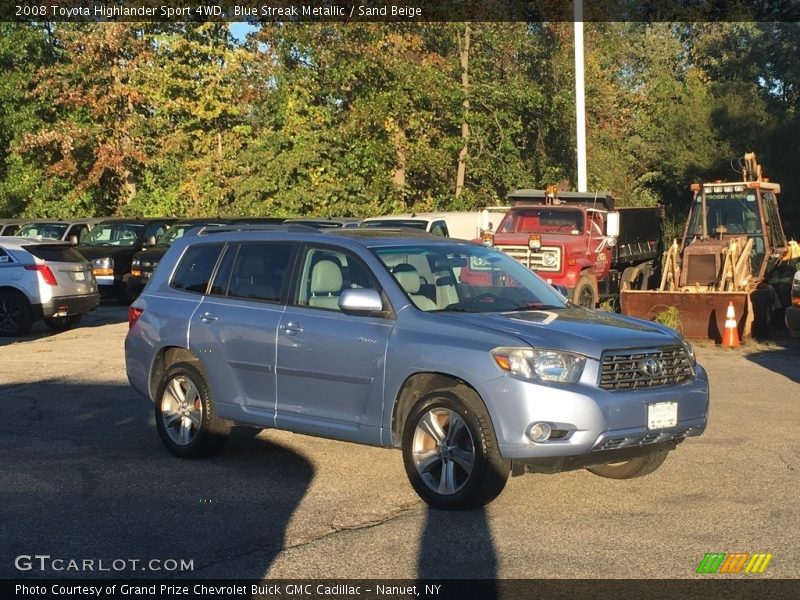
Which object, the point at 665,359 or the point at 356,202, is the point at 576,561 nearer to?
the point at 665,359

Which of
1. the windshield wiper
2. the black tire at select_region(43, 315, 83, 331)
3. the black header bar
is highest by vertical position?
the black header bar

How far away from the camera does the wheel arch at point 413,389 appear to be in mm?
7391

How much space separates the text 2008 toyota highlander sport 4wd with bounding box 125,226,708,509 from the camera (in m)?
7.05

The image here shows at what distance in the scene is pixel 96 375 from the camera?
1420 cm

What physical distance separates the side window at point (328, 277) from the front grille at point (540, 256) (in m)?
11.7

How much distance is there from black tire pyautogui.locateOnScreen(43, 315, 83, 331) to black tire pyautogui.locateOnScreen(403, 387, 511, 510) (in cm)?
1418

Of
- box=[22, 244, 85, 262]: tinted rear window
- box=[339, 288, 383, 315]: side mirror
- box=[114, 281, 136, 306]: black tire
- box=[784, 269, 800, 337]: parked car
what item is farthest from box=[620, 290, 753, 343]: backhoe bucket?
box=[114, 281, 136, 306]: black tire

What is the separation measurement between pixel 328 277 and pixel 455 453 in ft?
5.90

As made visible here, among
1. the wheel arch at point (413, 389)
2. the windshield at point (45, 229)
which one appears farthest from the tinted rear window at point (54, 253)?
the wheel arch at point (413, 389)

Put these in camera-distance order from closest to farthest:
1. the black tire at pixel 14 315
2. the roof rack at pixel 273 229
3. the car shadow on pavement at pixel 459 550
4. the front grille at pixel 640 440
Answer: the car shadow on pavement at pixel 459 550, the front grille at pixel 640 440, the roof rack at pixel 273 229, the black tire at pixel 14 315

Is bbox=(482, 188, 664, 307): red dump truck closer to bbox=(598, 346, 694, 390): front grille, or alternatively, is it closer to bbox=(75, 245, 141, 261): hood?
bbox=(75, 245, 141, 261): hood

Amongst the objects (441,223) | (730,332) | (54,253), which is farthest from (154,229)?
(730,332)

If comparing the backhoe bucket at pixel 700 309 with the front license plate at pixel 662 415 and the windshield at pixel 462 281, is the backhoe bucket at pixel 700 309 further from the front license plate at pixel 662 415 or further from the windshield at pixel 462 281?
the front license plate at pixel 662 415

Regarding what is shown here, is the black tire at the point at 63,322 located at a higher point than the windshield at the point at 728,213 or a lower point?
lower
